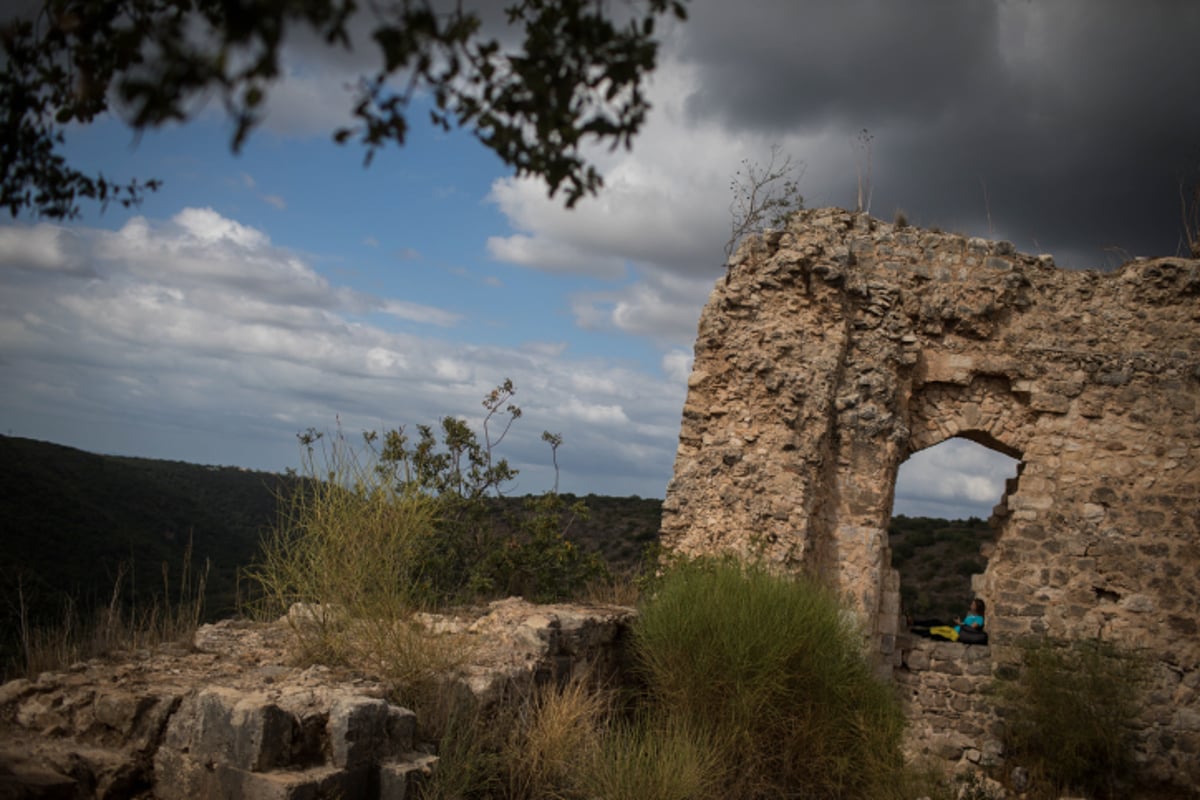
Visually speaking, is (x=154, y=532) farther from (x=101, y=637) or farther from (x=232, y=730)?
(x=232, y=730)

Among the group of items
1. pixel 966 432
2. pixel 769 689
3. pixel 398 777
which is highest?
pixel 966 432

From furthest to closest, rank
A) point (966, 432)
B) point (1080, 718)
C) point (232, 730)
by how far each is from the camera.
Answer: point (966, 432)
point (1080, 718)
point (232, 730)

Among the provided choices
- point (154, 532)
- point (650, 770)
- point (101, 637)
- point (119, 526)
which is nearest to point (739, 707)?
point (650, 770)

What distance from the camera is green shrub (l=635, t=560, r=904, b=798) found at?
6160 mm

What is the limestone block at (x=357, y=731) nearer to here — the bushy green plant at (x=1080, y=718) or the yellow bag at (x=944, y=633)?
the bushy green plant at (x=1080, y=718)

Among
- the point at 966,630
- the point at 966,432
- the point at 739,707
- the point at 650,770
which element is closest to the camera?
the point at 650,770

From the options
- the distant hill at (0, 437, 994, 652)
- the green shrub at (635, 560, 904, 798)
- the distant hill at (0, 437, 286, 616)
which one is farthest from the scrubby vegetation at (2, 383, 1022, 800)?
the distant hill at (0, 437, 286, 616)

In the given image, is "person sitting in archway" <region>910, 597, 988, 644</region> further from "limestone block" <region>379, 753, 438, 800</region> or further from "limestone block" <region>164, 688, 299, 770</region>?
"limestone block" <region>164, 688, 299, 770</region>

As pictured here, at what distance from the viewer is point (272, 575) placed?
559cm

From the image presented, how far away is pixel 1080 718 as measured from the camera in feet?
24.7

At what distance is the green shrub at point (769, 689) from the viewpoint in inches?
243

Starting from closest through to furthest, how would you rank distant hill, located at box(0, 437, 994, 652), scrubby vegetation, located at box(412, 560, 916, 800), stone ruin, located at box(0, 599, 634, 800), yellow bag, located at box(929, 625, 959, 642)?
stone ruin, located at box(0, 599, 634, 800), scrubby vegetation, located at box(412, 560, 916, 800), yellow bag, located at box(929, 625, 959, 642), distant hill, located at box(0, 437, 994, 652)

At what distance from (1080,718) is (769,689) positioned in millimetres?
3224

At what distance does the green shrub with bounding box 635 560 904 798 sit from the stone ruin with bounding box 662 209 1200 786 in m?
1.32
